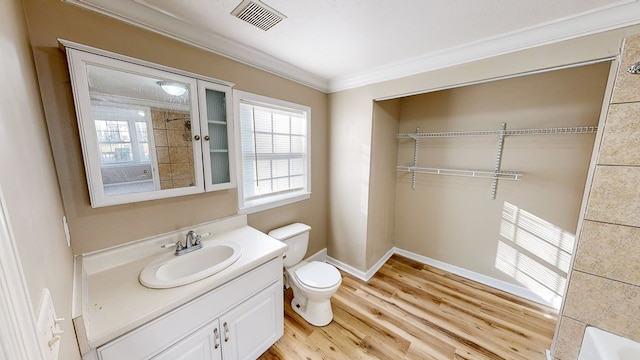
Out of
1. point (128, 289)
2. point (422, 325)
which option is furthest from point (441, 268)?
point (128, 289)

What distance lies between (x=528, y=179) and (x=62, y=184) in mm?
3366

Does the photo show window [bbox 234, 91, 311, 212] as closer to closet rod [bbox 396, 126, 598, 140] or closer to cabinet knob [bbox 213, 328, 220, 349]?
cabinet knob [bbox 213, 328, 220, 349]

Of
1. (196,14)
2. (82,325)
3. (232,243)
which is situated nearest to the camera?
(82,325)

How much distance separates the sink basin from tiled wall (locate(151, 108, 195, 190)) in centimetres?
45

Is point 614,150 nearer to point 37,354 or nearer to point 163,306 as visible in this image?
point 37,354

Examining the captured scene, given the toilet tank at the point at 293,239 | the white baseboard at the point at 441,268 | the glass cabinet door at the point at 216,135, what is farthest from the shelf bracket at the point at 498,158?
the glass cabinet door at the point at 216,135

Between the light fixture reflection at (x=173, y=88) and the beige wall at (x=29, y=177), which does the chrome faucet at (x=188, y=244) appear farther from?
the light fixture reflection at (x=173, y=88)

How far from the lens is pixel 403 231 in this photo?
2.91 metres

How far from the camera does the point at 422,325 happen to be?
1.85 metres

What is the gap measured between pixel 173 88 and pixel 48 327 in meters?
1.28

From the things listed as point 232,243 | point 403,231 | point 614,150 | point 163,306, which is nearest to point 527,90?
point 614,150

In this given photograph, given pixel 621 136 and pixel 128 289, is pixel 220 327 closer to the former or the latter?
pixel 128 289

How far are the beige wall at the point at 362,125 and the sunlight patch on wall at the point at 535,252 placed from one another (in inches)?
48.1

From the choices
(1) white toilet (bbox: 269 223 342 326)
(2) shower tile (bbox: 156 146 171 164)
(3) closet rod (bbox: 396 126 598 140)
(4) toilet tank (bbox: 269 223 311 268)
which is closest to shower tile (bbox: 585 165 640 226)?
(3) closet rod (bbox: 396 126 598 140)
